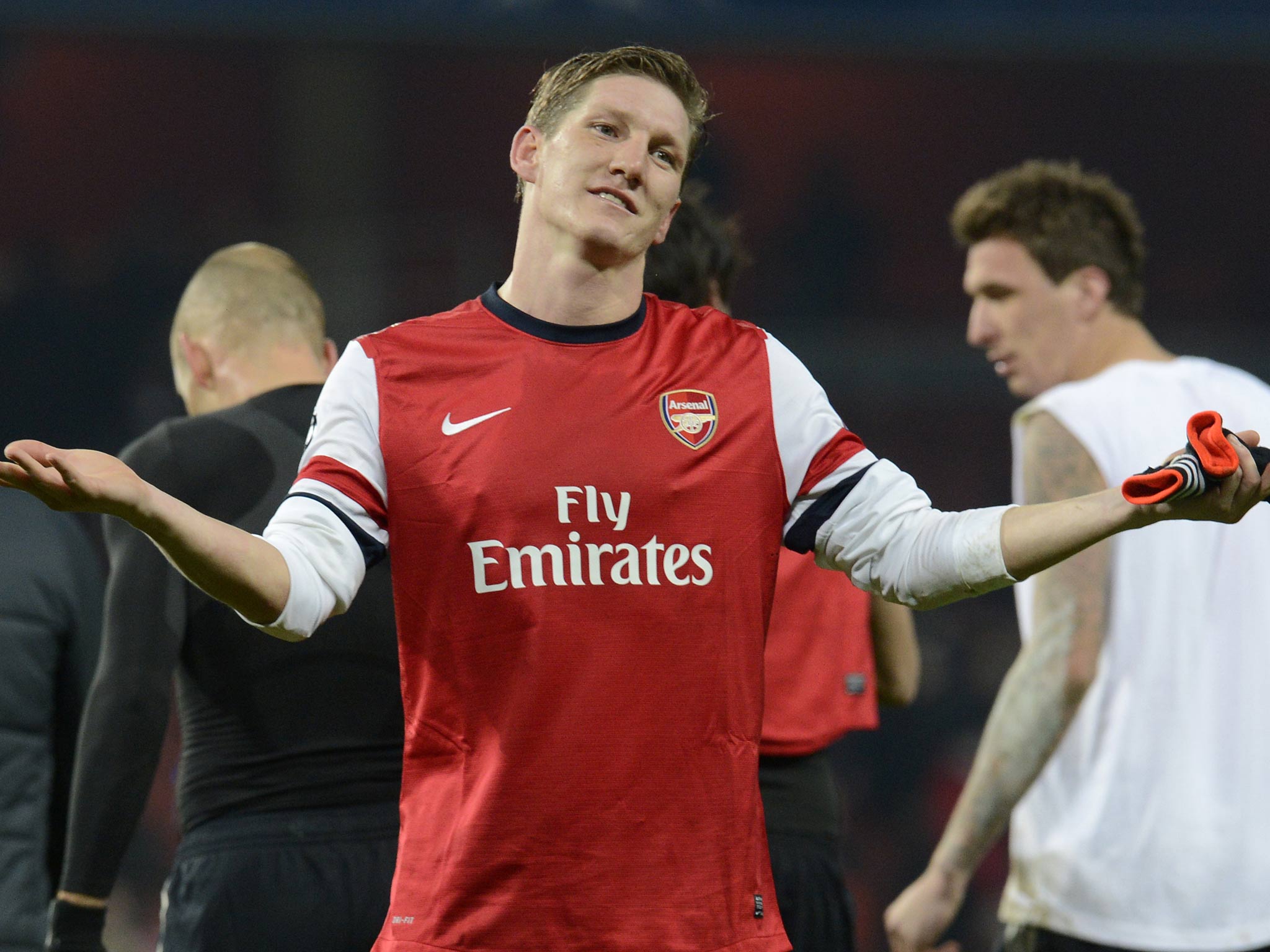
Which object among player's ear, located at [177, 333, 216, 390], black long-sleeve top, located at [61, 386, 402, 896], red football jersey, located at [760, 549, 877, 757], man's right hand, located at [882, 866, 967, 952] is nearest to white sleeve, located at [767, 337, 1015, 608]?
red football jersey, located at [760, 549, 877, 757]

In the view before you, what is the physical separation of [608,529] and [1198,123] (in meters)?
14.7

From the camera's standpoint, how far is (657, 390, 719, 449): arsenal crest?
6.89 ft

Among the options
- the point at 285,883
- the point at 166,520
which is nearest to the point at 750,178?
the point at 285,883

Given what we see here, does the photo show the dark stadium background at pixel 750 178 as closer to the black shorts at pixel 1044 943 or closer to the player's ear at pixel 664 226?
the black shorts at pixel 1044 943

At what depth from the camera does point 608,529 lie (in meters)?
2.04

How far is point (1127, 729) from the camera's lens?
3.19 metres

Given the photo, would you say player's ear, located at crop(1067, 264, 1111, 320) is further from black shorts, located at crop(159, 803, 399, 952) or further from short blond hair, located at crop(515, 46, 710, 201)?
black shorts, located at crop(159, 803, 399, 952)

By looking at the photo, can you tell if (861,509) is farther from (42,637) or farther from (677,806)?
(42,637)

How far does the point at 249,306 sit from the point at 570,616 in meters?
1.55

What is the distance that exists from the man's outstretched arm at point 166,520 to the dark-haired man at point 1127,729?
1731mm

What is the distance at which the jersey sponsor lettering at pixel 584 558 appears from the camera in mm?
2021

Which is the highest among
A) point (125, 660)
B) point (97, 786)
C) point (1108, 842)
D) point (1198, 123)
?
point (1198, 123)

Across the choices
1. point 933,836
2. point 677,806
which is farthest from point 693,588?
point 933,836

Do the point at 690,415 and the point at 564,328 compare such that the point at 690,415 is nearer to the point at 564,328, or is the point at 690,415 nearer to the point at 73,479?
the point at 564,328
